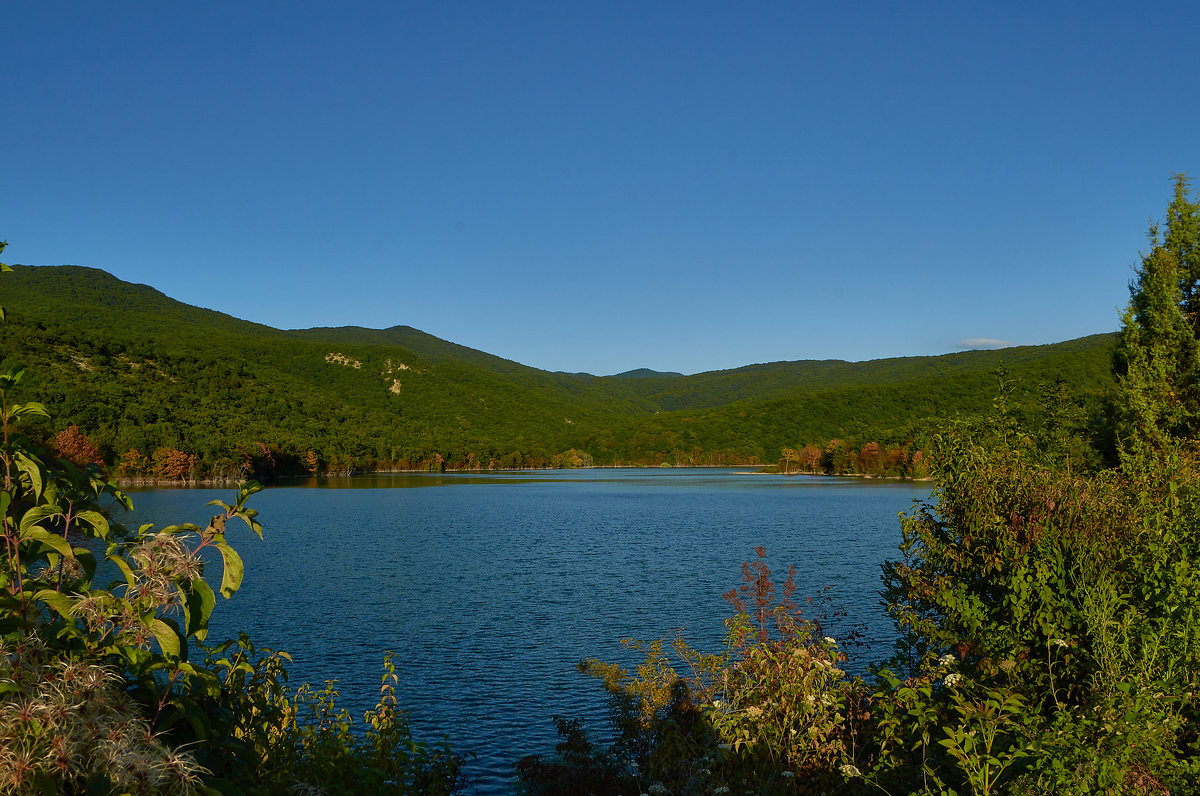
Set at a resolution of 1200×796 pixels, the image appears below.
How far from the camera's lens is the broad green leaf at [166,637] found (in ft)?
8.04

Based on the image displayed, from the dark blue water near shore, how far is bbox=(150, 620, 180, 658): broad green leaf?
9966 millimetres

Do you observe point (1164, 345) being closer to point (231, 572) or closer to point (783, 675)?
point (783, 675)

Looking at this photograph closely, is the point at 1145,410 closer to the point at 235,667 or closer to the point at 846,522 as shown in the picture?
the point at 235,667

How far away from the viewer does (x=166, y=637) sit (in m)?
2.49

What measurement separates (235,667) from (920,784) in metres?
5.74

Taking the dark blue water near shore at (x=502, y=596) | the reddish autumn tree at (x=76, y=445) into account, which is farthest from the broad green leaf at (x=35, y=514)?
the reddish autumn tree at (x=76, y=445)

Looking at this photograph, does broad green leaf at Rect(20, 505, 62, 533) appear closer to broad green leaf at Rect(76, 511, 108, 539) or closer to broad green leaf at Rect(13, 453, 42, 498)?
broad green leaf at Rect(13, 453, 42, 498)

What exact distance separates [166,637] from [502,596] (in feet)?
79.9

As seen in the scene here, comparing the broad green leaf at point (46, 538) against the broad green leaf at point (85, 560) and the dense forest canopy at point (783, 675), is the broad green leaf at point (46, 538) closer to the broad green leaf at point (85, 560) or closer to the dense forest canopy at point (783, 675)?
the dense forest canopy at point (783, 675)

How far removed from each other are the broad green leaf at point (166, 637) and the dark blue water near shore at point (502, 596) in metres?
9.97

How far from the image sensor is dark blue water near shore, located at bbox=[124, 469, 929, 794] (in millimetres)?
15133

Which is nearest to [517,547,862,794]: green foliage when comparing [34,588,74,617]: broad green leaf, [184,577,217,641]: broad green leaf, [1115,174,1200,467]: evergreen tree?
[184,577,217,641]: broad green leaf

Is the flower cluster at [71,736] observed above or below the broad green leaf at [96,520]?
below

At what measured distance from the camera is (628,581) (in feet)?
92.4
